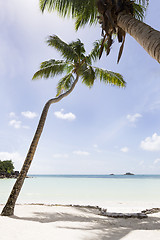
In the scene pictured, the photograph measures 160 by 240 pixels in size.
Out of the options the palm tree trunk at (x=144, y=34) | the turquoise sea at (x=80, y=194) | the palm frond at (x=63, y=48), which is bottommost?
the turquoise sea at (x=80, y=194)

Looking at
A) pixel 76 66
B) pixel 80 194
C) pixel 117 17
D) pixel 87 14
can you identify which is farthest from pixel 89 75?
pixel 80 194

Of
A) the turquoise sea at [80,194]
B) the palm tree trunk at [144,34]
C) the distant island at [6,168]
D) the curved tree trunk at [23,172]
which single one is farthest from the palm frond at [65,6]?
the distant island at [6,168]

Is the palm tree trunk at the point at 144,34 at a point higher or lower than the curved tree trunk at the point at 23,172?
higher

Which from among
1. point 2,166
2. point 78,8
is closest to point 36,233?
point 78,8

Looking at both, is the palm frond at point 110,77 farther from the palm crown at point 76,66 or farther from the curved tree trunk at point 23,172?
the curved tree trunk at point 23,172

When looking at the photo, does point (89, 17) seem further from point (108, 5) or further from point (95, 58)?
point (95, 58)

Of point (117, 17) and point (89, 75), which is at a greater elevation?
point (89, 75)

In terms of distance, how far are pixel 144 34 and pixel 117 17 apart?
126 centimetres

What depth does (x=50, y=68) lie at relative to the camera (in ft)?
29.4

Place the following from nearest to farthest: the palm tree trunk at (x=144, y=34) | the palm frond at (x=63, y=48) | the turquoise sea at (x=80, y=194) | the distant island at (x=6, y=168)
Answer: the palm tree trunk at (x=144, y=34), the palm frond at (x=63, y=48), the turquoise sea at (x=80, y=194), the distant island at (x=6, y=168)

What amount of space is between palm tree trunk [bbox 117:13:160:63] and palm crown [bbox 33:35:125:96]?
583cm

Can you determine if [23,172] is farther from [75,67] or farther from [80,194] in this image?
[80,194]

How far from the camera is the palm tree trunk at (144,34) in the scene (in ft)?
7.70

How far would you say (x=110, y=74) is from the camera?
9445 millimetres
